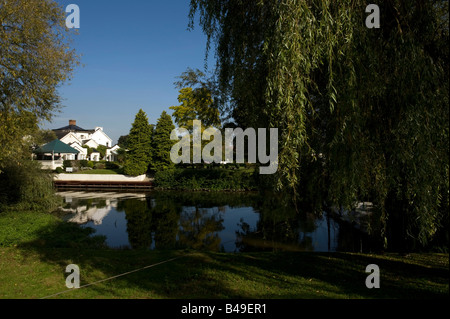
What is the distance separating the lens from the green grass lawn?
561 cm

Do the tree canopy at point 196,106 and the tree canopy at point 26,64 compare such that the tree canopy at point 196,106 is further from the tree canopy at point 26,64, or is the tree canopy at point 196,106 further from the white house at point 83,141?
the white house at point 83,141

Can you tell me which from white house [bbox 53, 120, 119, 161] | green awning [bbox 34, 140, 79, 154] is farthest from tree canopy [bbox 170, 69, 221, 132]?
white house [bbox 53, 120, 119, 161]

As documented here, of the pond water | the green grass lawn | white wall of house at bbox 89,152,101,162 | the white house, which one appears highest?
the white house

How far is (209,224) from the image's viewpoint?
1508cm

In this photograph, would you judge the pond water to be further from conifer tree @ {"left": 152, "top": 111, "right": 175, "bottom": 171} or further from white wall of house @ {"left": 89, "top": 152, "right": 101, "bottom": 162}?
white wall of house @ {"left": 89, "top": 152, "right": 101, "bottom": 162}

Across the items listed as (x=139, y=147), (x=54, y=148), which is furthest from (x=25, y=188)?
(x=54, y=148)

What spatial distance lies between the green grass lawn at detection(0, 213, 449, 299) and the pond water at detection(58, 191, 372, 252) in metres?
1.25

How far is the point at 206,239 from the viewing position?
40.2 ft

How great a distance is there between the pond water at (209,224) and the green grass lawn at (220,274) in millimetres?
1250

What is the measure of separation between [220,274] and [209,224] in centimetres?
839

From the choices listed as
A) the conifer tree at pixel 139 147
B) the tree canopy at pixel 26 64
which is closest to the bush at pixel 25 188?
the tree canopy at pixel 26 64
